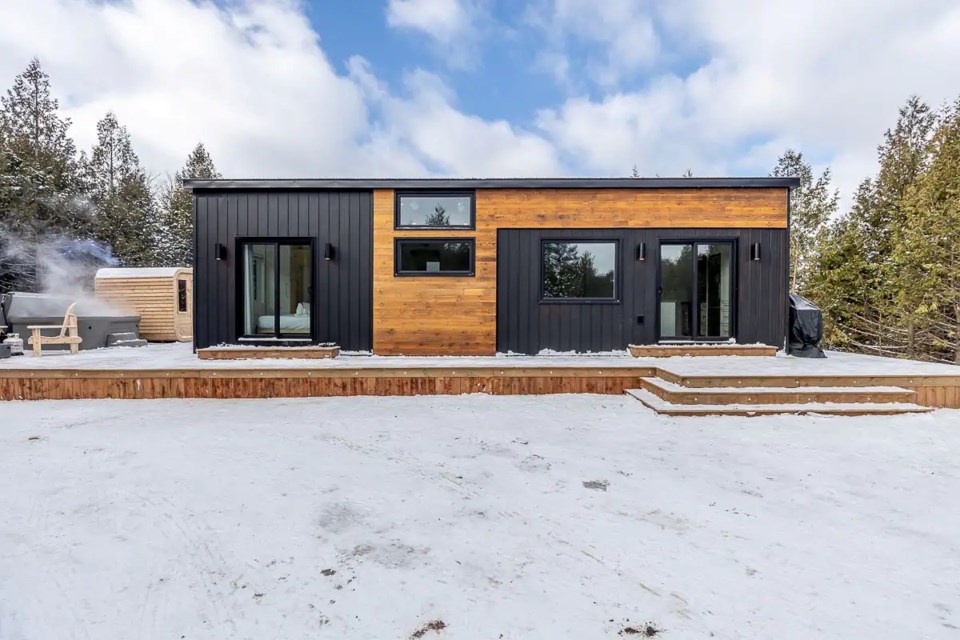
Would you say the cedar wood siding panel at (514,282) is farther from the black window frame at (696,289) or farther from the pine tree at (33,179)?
the pine tree at (33,179)

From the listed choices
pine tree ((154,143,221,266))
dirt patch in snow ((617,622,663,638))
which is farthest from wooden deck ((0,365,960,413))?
pine tree ((154,143,221,266))

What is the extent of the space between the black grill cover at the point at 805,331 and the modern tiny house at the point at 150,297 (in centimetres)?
1164

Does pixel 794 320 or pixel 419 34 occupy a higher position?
pixel 419 34

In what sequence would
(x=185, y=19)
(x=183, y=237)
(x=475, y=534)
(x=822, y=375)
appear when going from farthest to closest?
(x=183, y=237) → (x=185, y=19) → (x=822, y=375) → (x=475, y=534)

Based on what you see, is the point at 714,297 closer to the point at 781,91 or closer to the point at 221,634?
the point at 221,634

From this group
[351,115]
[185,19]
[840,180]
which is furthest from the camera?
[351,115]

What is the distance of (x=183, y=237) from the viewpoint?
1898 centimetres

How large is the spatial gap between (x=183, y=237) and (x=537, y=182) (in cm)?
1920

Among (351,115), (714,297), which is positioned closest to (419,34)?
(351,115)

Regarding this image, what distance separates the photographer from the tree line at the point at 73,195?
13711mm

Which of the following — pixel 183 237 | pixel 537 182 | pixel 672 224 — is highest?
pixel 183 237

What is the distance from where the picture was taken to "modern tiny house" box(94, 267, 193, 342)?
9.15 meters

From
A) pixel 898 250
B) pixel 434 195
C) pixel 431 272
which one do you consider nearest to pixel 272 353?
pixel 431 272

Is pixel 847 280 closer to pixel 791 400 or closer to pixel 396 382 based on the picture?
pixel 791 400
